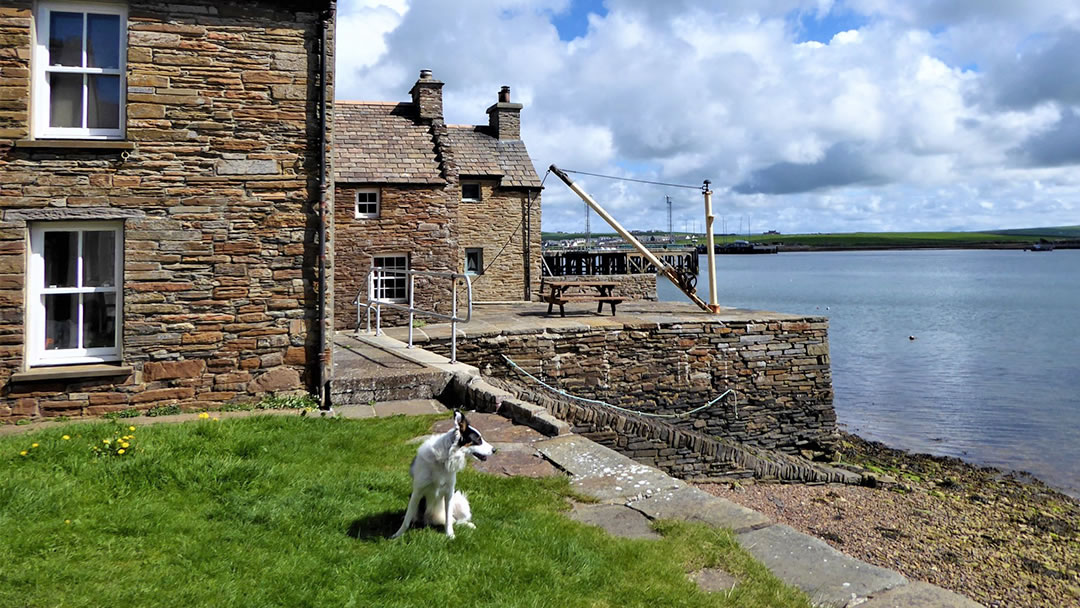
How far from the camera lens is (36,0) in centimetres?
837

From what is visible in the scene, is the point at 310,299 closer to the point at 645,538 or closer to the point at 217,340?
the point at 217,340

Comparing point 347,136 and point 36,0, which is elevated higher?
point 347,136

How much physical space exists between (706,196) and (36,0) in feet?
53.4

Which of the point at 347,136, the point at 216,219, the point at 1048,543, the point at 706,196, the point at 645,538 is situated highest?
the point at 347,136

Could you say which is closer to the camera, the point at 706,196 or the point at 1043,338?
the point at 706,196

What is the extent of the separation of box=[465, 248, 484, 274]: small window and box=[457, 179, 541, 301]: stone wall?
202 millimetres

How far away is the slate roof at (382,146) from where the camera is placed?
21984mm

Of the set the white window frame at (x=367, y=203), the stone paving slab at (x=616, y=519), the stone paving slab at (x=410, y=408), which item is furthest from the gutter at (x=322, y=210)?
the white window frame at (x=367, y=203)

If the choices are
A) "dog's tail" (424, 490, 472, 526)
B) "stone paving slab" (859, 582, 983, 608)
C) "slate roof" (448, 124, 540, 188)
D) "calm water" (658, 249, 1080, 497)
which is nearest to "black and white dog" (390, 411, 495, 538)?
"dog's tail" (424, 490, 472, 526)

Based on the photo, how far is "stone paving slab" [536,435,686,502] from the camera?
6098 millimetres

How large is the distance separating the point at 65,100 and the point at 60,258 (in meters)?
1.87

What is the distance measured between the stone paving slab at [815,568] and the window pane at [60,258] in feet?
26.4

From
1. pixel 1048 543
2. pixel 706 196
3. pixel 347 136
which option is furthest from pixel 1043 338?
pixel 347 136

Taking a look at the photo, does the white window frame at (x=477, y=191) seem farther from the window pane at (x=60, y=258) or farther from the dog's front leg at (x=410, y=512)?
the dog's front leg at (x=410, y=512)
